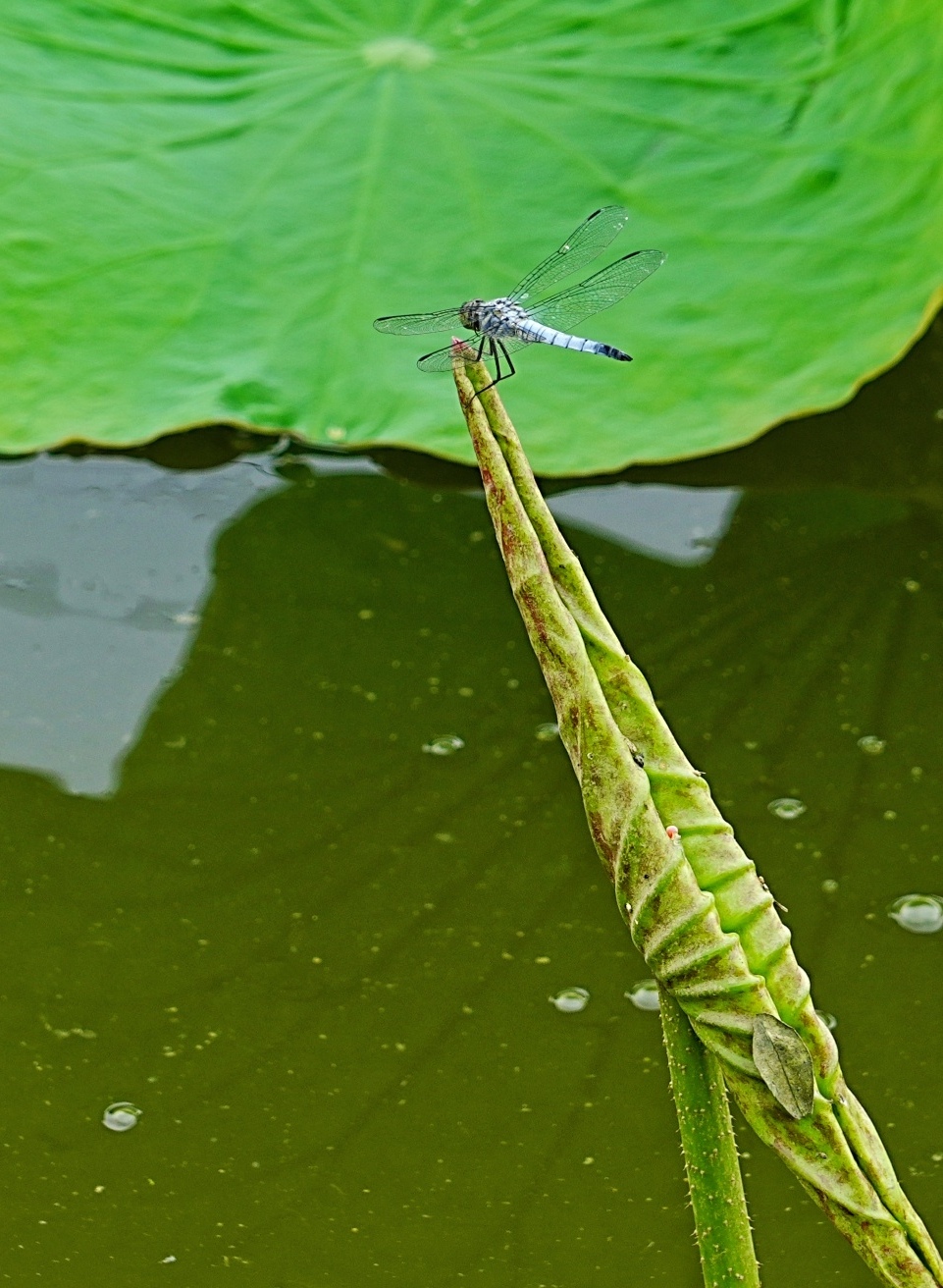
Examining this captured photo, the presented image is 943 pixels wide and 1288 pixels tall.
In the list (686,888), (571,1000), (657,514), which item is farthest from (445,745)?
(686,888)

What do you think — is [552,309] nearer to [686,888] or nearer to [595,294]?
[595,294]

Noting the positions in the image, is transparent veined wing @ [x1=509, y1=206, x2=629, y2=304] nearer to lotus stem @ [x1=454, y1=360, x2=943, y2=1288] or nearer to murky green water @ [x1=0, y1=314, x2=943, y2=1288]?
murky green water @ [x1=0, y1=314, x2=943, y2=1288]

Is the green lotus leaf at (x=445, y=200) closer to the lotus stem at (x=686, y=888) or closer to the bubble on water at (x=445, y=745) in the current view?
the bubble on water at (x=445, y=745)

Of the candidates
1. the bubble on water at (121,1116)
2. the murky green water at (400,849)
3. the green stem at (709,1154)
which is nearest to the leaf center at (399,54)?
the murky green water at (400,849)

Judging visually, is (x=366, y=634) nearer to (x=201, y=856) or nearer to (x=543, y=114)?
(x=201, y=856)

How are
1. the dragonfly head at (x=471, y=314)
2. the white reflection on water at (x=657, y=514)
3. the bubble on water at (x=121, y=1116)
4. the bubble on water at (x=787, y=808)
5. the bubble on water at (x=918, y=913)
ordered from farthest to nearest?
the white reflection on water at (x=657, y=514) → the bubble on water at (x=787, y=808) → the bubble on water at (x=918, y=913) → the bubble on water at (x=121, y=1116) → the dragonfly head at (x=471, y=314)
